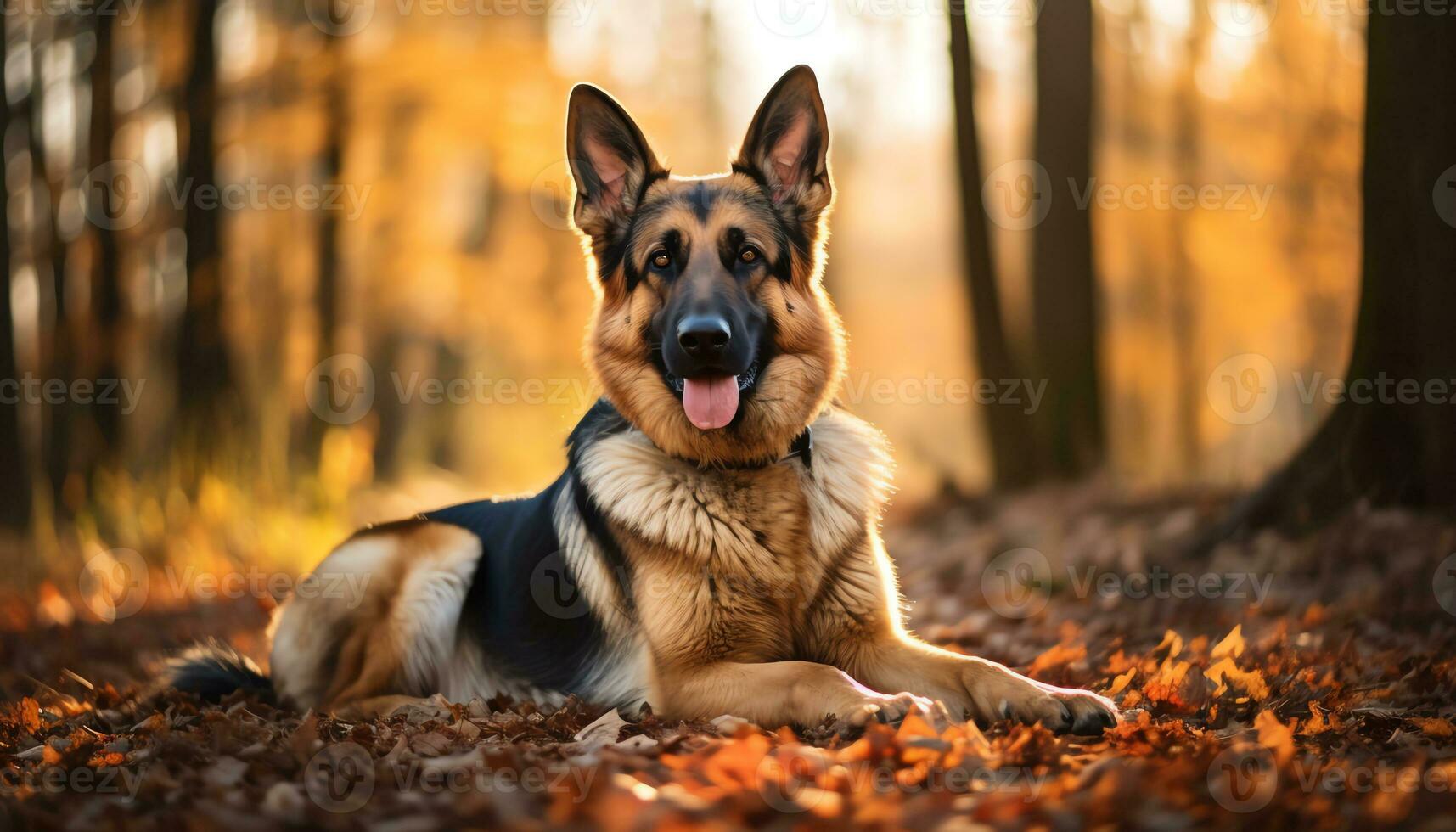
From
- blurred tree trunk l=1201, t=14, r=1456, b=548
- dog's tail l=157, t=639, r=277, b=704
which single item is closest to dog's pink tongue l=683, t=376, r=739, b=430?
dog's tail l=157, t=639, r=277, b=704

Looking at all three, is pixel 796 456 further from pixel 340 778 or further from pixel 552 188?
pixel 552 188

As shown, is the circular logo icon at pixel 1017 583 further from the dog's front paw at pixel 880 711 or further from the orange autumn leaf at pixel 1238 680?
the dog's front paw at pixel 880 711

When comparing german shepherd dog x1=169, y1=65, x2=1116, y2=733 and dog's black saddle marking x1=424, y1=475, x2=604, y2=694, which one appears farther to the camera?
dog's black saddle marking x1=424, y1=475, x2=604, y2=694

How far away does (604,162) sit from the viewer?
14.2ft

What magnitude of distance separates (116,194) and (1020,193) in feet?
32.7

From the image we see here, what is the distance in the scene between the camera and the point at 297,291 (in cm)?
1603

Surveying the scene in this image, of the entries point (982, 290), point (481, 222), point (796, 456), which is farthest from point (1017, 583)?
point (481, 222)

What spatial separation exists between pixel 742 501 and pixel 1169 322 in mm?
16304

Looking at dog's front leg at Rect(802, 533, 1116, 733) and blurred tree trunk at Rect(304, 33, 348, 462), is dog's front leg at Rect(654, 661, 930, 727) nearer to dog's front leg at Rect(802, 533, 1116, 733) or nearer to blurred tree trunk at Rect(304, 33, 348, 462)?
dog's front leg at Rect(802, 533, 1116, 733)

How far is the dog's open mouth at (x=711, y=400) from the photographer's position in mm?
3855

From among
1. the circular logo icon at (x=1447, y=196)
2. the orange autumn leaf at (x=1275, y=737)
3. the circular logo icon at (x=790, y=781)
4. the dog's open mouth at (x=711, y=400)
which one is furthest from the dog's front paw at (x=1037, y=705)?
the circular logo icon at (x=1447, y=196)

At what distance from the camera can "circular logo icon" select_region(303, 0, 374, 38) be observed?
11703 millimetres

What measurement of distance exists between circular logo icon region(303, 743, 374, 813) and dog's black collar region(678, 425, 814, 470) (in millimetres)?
1642

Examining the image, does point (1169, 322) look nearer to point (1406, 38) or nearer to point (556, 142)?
point (556, 142)
